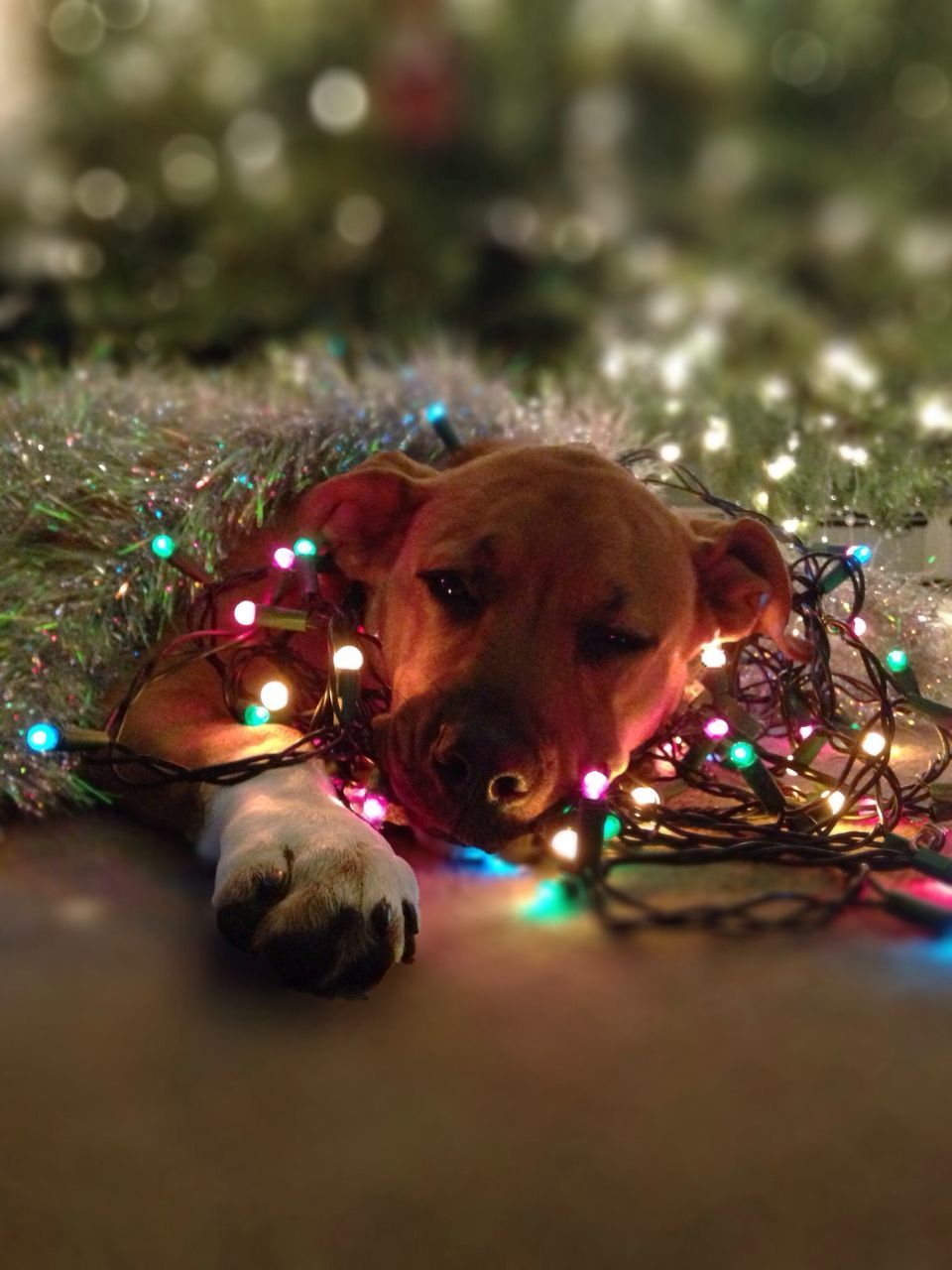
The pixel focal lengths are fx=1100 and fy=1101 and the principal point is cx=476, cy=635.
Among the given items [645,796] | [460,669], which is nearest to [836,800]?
[645,796]

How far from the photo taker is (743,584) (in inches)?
71.5

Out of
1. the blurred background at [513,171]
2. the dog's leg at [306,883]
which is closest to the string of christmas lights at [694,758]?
the dog's leg at [306,883]

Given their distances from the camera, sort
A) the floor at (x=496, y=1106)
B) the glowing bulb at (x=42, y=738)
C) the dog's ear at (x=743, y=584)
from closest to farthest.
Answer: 1. the floor at (x=496, y=1106)
2. the glowing bulb at (x=42, y=738)
3. the dog's ear at (x=743, y=584)

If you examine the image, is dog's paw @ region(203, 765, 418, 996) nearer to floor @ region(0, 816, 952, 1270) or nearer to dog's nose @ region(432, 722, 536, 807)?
floor @ region(0, 816, 952, 1270)

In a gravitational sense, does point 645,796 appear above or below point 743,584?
below

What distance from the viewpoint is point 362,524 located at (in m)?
1.79

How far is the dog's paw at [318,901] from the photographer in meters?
1.00

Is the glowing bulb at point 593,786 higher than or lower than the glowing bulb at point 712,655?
higher

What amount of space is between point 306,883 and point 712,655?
3.41 ft

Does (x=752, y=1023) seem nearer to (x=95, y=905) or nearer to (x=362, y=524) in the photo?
(x=95, y=905)

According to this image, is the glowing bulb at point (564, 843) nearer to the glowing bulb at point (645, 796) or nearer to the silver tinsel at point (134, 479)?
the glowing bulb at point (645, 796)

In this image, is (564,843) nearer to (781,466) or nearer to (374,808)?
(374,808)

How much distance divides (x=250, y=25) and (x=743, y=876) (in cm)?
170

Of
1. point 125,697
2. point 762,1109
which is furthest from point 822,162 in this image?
point 762,1109
